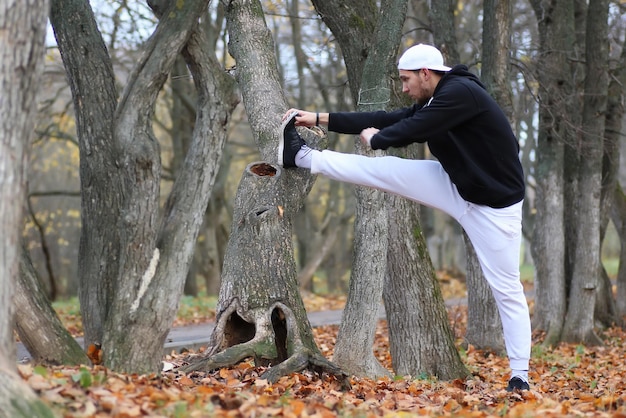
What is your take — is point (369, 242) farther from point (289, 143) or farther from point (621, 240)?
point (621, 240)

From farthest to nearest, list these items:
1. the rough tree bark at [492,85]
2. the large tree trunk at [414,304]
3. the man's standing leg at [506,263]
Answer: the rough tree bark at [492,85] < the large tree trunk at [414,304] < the man's standing leg at [506,263]

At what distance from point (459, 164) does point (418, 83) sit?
0.77 m

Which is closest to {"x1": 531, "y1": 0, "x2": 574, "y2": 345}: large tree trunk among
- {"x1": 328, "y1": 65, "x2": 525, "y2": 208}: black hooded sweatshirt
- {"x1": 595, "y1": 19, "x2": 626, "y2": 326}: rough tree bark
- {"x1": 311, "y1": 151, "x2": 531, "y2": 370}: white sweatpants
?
{"x1": 595, "y1": 19, "x2": 626, "y2": 326}: rough tree bark

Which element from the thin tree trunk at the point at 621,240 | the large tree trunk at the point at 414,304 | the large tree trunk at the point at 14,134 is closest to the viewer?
the large tree trunk at the point at 14,134

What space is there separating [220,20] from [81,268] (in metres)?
13.7

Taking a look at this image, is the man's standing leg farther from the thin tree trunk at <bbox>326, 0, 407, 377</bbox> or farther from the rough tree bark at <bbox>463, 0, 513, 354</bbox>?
the rough tree bark at <bbox>463, 0, 513, 354</bbox>

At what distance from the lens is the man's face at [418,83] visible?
614 cm

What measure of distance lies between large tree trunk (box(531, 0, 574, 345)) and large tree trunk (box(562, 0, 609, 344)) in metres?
0.29

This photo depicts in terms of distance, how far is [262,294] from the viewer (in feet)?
20.4

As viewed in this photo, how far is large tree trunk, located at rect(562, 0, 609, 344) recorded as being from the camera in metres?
13.9

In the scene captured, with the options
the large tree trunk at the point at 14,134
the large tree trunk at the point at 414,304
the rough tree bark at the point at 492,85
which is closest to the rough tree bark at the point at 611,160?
the rough tree bark at the point at 492,85

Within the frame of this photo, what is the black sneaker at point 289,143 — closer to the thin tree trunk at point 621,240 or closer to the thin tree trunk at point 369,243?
the thin tree trunk at point 369,243

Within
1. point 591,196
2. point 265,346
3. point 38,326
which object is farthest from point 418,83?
point 591,196

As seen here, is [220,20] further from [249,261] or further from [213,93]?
[249,261]
